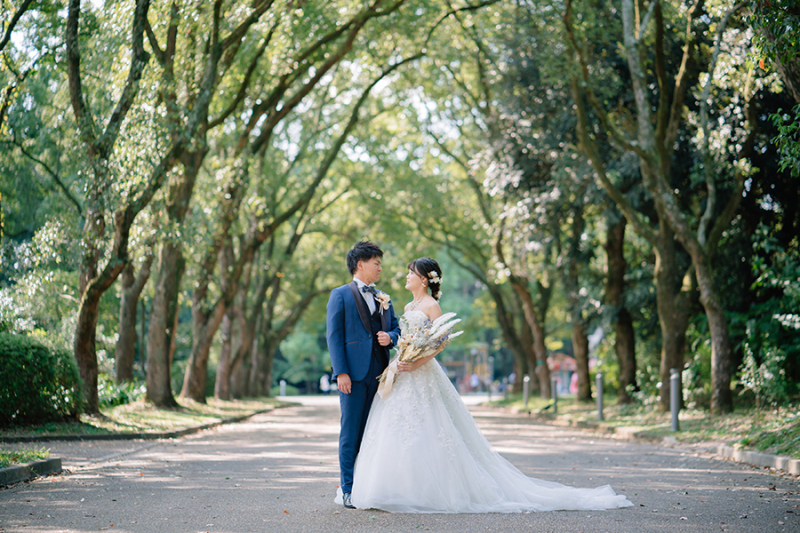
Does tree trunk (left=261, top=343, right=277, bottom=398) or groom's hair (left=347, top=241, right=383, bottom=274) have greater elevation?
groom's hair (left=347, top=241, right=383, bottom=274)

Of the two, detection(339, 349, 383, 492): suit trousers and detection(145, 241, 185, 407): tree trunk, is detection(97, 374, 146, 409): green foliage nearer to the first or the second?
detection(145, 241, 185, 407): tree trunk

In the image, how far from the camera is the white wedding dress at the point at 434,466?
609 cm

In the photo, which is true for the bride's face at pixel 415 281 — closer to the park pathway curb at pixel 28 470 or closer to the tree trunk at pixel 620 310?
the park pathway curb at pixel 28 470

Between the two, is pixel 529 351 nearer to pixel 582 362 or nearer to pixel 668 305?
pixel 582 362

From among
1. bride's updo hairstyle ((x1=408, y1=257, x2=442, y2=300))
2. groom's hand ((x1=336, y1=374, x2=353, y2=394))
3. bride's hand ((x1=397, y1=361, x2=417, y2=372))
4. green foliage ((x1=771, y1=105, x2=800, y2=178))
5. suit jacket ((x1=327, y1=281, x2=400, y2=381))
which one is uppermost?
green foliage ((x1=771, y1=105, x2=800, y2=178))

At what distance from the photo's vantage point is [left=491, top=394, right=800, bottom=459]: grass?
35.2ft

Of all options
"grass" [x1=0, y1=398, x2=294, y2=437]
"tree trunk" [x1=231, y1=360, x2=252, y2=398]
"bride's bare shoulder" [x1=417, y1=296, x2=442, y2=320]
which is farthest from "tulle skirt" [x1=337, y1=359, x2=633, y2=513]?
"tree trunk" [x1=231, y1=360, x2=252, y2=398]

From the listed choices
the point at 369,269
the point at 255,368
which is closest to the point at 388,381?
the point at 369,269

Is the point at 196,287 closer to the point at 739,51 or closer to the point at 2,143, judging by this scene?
the point at 2,143

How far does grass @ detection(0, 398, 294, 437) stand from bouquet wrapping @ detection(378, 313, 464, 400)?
24.0ft

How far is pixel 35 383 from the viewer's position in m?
12.2

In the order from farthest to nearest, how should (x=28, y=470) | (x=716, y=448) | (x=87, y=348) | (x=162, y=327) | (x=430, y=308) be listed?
1. (x=162, y=327)
2. (x=87, y=348)
3. (x=716, y=448)
4. (x=28, y=470)
5. (x=430, y=308)

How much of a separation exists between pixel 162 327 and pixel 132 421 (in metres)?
4.26

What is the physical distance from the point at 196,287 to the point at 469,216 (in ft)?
42.2
